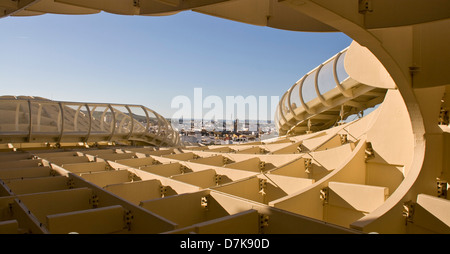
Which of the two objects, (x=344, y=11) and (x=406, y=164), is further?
(x=406, y=164)

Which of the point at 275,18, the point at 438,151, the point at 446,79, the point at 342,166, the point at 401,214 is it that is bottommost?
the point at 401,214

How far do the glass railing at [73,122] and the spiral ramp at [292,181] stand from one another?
329 centimetres

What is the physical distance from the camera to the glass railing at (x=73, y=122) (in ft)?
40.8

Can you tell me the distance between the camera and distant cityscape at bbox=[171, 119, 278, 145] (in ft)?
74.4

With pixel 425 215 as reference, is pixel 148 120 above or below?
above

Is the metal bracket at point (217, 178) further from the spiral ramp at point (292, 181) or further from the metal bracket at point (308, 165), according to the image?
the metal bracket at point (308, 165)

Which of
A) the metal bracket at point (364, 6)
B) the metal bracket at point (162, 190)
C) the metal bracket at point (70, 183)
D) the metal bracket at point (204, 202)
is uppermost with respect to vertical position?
the metal bracket at point (364, 6)

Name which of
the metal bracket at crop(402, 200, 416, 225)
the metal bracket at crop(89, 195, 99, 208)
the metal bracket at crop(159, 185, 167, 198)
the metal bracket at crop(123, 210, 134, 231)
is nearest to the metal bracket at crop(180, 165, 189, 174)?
the metal bracket at crop(159, 185, 167, 198)

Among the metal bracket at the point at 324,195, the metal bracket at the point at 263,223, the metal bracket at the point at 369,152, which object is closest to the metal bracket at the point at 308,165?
the metal bracket at the point at 369,152

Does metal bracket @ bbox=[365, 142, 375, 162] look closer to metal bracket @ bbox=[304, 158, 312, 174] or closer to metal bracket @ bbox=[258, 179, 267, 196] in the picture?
metal bracket @ bbox=[304, 158, 312, 174]

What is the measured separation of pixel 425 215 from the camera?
208 inches

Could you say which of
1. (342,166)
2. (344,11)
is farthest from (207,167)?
(344,11)
